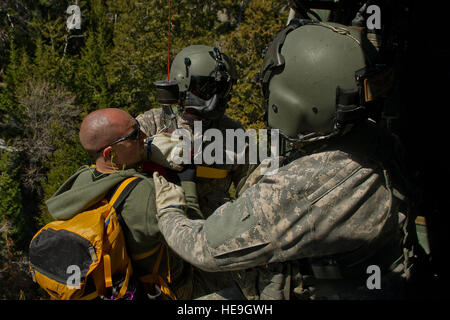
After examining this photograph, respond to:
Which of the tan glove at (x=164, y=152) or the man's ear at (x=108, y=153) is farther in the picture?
the tan glove at (x=164, y=152)

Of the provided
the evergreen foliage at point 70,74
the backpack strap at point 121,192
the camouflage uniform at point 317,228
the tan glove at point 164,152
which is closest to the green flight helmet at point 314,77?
the camouflage uniform at point 317,228

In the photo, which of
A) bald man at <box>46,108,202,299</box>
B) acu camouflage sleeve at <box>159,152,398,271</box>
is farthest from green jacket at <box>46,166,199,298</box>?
acu camouflage sleeve at <box>159,152,398,271</box>

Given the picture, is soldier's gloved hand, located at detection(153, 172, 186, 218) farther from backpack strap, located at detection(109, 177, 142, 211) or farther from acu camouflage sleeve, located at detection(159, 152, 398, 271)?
acu camouflage sleeve, located at detection(159, 152, 398, 271)

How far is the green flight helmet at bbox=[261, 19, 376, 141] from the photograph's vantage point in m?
1.97

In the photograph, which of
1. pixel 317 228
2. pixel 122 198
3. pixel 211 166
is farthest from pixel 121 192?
pixel 317 228

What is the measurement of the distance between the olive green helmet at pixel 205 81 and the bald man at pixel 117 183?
86 centimetres

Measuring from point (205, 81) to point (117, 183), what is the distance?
1379 mm

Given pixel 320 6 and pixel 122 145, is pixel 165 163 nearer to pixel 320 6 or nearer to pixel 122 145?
pixel 122 145

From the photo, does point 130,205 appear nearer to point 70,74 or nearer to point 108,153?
point 108,153

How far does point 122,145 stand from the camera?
258cm

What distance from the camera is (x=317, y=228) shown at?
189 centimetres

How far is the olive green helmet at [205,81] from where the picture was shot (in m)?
3.42

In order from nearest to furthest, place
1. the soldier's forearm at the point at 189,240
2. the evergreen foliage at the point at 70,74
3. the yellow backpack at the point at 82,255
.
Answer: the soldier's forearm at the point at 189,240 < the yellow backpack at the point at 82,255 < the evergreen foliage at the point at 70,74

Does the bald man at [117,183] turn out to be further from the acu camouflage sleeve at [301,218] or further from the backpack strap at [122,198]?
the acu camouflage sleeve at [301,218]
